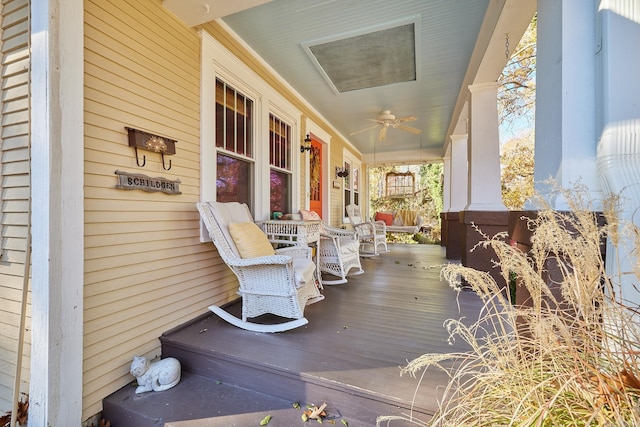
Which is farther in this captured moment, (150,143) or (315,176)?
(315,176)

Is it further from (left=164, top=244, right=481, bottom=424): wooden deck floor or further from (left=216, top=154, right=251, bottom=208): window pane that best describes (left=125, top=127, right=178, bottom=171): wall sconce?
(left=164, top=244, right=481, bottom=424): wooden deck floor

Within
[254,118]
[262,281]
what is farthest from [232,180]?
[262,281]

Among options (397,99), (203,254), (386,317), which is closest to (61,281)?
(203,254)

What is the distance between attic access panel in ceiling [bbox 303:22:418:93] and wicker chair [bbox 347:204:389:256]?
8.67 feet

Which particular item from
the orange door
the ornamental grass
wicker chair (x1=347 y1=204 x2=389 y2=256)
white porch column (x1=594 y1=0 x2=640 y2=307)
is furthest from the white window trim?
white porch column (x1=594 y1=0 x2=640 y2=307)

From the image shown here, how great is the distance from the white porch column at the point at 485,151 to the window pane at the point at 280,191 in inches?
96.2

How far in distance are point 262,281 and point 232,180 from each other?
1.29 metres

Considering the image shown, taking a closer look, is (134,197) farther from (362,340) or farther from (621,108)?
(621,108)

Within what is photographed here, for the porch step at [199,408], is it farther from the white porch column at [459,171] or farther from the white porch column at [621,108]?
the white porch column at [459,171]

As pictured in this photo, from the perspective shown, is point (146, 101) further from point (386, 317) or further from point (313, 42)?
point (386, 317)

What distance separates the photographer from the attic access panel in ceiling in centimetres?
269

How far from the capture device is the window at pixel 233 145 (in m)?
2.64

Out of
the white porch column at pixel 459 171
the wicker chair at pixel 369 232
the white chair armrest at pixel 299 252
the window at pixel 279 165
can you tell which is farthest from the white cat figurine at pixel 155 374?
the white porch column at pixel 459 171

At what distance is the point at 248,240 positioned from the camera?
2.29 m
